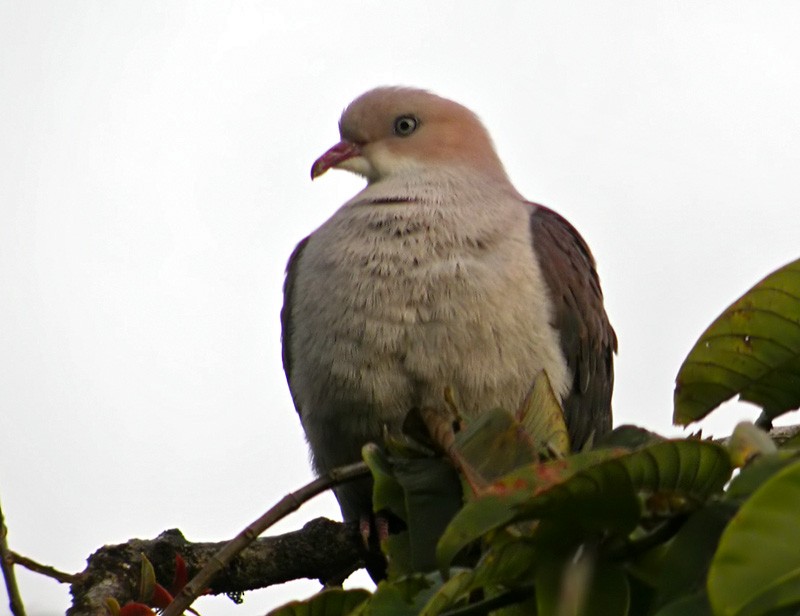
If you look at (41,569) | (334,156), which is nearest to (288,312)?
(334,156)

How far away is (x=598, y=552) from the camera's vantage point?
5.41 feet

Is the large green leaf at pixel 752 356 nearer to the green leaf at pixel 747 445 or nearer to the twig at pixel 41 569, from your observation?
the green leaf at pixel 747 445

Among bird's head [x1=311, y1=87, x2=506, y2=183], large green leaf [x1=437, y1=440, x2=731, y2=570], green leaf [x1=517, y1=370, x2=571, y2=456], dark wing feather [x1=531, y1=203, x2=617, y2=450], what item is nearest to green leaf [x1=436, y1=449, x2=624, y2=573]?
large green leaf [x1=437, y1=440, x2=731, y2=570]

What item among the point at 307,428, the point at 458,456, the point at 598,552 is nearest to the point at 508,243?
the point at 307,428

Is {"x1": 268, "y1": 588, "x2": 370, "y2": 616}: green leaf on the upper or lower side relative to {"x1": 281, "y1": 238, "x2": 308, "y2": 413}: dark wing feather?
lower

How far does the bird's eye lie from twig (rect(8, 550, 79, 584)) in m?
2.37

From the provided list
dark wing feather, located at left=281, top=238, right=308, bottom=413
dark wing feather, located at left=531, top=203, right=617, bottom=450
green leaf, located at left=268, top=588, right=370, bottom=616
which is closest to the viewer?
green leaf, located at left=268, top=588, right=370, bottom=616

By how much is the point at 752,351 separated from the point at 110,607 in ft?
4.34

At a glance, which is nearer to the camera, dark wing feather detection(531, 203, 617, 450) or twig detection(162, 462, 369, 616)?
twig detection(162, 462, 369, 616)

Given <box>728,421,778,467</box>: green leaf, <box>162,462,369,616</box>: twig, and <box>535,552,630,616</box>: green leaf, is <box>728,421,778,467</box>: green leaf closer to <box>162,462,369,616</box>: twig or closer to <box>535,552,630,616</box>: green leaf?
<box>535,552,630,616</box>: green leaf

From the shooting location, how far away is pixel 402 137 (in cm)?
450

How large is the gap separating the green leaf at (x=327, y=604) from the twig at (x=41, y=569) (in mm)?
498

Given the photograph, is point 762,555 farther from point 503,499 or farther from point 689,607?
point 503,499

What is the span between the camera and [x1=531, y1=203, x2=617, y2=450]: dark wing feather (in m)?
3.94
